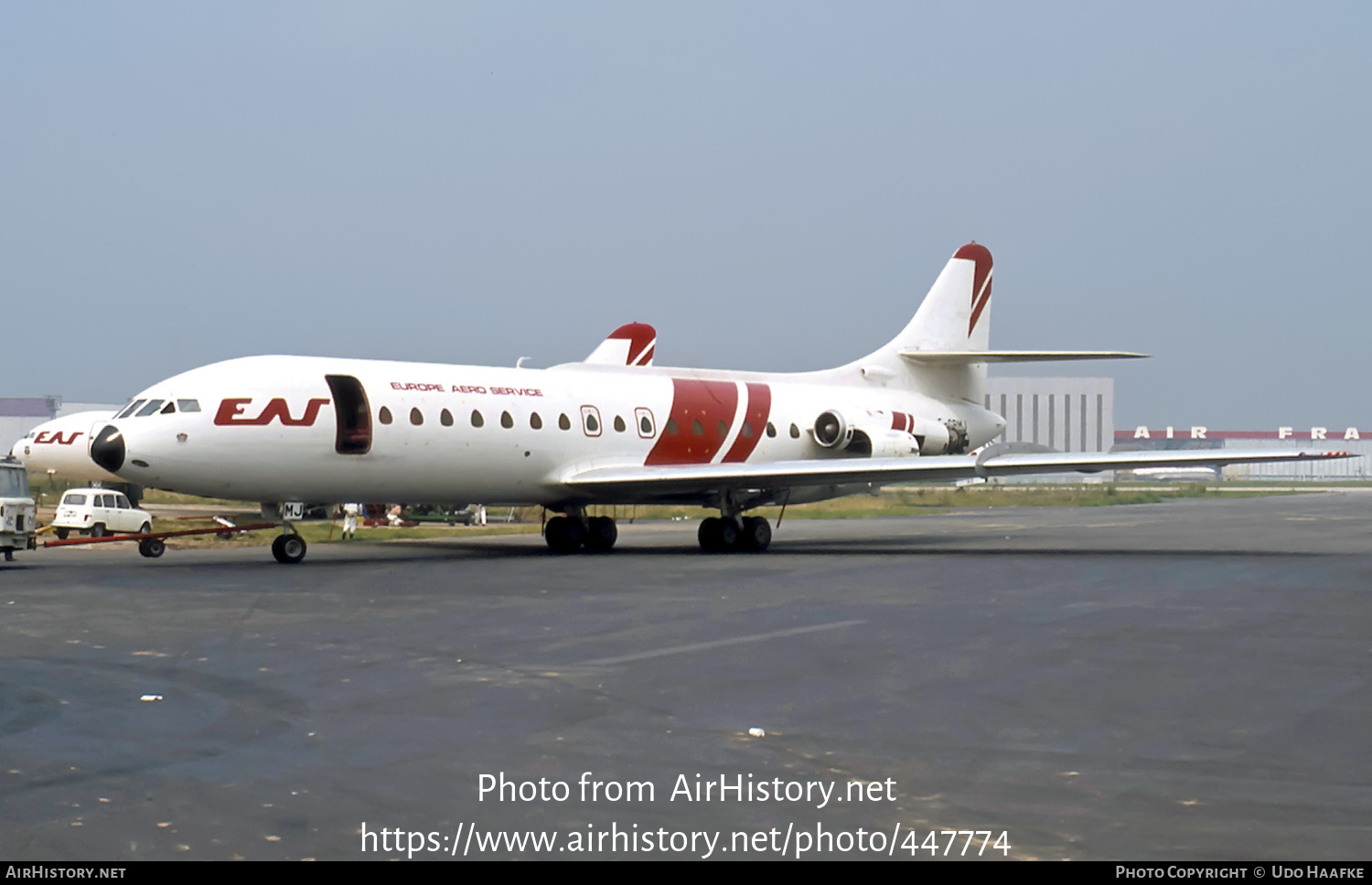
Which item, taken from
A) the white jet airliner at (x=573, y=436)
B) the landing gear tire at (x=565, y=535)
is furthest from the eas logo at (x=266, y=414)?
the landing gear tire at (x=565, y=535)

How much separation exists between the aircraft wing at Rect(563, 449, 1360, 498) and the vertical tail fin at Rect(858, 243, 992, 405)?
301 inches

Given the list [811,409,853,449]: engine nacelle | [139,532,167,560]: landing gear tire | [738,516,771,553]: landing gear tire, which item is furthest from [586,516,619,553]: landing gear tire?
[139,532,167,560]: landing gear tire

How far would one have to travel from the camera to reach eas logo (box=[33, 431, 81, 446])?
3769 cm

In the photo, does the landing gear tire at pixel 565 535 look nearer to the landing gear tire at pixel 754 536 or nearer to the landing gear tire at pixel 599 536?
the landing gear tire at pixel 599 536

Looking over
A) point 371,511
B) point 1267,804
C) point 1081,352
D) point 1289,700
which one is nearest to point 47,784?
point 1267,804

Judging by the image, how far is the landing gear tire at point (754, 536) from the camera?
85.8 ft

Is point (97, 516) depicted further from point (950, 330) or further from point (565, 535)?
point (950, 330)

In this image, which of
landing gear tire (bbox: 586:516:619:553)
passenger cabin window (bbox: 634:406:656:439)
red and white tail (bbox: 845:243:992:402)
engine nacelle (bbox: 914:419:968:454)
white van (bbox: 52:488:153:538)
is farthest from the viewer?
red and white tail (bbox: 845:243:992:402)

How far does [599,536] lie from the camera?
26.2 meters

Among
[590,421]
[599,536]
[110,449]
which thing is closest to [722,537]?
[599,536]

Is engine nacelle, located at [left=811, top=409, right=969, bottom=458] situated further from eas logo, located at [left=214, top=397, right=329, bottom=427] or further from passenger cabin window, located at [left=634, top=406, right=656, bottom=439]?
eas logo, located at [left=214, top=397, right=329, bottom=427]

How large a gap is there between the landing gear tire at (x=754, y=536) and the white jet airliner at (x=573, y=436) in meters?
0.03

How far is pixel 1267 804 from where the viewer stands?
20.0 ft

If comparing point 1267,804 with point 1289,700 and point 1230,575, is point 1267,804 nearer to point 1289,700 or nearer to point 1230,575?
point 1289,700
